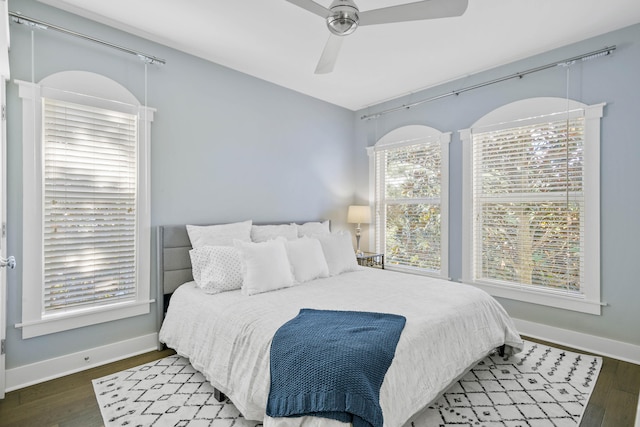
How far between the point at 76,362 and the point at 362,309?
2.26 m

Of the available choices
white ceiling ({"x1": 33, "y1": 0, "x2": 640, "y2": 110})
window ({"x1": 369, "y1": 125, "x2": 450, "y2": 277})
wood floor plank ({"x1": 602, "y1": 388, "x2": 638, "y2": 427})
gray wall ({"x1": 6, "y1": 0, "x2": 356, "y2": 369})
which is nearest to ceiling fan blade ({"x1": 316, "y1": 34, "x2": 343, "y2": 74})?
white ceiling ({"x1": 33, "y1": 0, "x2": 640, "y2": 110})

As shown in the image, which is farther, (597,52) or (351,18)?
(597,52)

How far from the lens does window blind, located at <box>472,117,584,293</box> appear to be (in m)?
2.96

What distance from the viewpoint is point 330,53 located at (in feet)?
7.52

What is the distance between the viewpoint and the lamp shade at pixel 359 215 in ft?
14.7

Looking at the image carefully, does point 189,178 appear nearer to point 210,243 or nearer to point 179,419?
point 210,243

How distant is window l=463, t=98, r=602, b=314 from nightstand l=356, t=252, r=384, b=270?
1.11m

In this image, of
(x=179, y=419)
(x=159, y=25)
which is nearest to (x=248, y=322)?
(x=179, y=419)

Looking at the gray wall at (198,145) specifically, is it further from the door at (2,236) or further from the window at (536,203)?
the window at (536,203)

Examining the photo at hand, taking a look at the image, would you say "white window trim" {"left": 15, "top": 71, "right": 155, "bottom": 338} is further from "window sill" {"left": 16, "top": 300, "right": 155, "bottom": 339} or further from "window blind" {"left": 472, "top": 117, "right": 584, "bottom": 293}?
"window blind" {"left": 472, "top": 117, "right": 584, "bottom": 293}

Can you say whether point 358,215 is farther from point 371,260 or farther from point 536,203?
point 536,203

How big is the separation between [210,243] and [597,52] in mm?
3790

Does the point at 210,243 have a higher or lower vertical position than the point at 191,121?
lower

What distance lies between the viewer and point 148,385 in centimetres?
228
